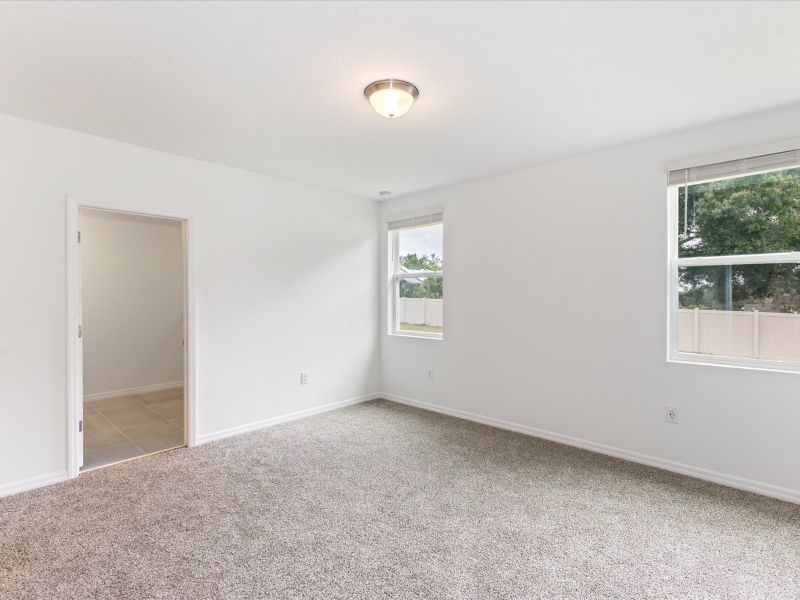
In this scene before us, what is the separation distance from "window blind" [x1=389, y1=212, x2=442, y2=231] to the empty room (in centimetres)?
3

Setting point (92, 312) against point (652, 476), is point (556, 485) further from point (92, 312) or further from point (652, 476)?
point (92, 312)

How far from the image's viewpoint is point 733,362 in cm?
283

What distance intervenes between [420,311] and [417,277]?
0.40m

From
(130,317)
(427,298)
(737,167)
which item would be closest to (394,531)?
(427,298)

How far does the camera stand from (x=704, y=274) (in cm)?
296

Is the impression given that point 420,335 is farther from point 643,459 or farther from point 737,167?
point 737,167

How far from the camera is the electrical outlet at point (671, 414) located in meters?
3.00

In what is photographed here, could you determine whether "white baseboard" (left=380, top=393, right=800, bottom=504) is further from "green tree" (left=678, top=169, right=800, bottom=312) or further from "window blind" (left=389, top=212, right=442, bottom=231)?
"window blind" (left=389, top=212, right=442, bottom=231)

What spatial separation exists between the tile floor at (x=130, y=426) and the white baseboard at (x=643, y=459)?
8.83 feet

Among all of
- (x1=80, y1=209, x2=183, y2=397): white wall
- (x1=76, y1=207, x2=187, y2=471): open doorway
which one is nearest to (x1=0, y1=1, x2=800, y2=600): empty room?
(x1=76, y1=207, x2=187, y2=471): open doorway

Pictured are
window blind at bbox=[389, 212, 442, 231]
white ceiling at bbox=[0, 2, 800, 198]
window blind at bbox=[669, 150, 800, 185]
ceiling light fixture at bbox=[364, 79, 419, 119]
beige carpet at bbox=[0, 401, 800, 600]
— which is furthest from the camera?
window blind at bbox=[389, 212, 442, 231]

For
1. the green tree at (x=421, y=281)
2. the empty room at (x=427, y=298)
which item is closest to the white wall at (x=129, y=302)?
the empty room at (x=427, y=298)

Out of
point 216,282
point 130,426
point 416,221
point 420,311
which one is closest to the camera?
point 216,282

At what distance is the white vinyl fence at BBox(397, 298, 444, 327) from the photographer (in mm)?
4609
